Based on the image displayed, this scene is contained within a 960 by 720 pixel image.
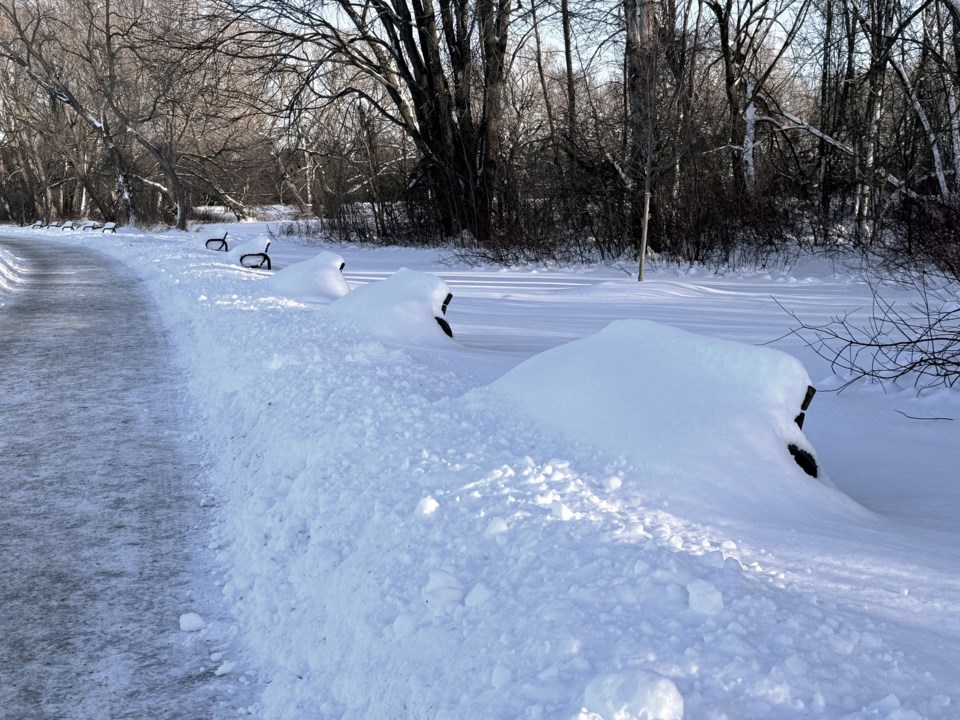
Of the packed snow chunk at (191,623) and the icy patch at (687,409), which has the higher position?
the icy patch at (687,409)

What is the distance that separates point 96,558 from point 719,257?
14.5 metres

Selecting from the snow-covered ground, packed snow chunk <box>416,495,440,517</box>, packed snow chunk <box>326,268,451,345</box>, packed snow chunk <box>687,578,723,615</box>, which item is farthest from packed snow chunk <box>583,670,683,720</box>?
packed snow chunk <box>326,268,451,345</box>

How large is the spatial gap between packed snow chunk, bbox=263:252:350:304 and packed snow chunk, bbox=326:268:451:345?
7.20 feet

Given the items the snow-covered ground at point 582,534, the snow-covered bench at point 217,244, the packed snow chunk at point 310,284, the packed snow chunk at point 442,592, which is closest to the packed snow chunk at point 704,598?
the snow-covered ground at point 582,534

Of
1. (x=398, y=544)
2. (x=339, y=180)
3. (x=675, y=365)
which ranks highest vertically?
(x=339, y=180)

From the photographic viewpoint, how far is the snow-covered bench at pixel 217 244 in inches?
930

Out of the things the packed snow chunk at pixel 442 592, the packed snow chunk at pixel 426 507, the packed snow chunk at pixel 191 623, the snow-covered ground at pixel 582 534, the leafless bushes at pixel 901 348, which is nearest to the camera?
the snow-covered ground at pixel 582 534

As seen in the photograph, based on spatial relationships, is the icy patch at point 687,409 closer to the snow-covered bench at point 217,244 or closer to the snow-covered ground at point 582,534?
the snow-covered ground at point 582,534

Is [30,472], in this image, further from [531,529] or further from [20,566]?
[531,529]

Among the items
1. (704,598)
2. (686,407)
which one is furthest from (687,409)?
(704,598)

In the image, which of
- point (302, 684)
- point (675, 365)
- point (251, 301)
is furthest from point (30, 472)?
point (251, 301)

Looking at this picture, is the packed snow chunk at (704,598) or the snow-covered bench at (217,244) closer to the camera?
the packed snow chunk at (704,598)

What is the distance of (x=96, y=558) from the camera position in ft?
12.7

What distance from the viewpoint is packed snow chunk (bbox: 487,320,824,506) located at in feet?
13.7
